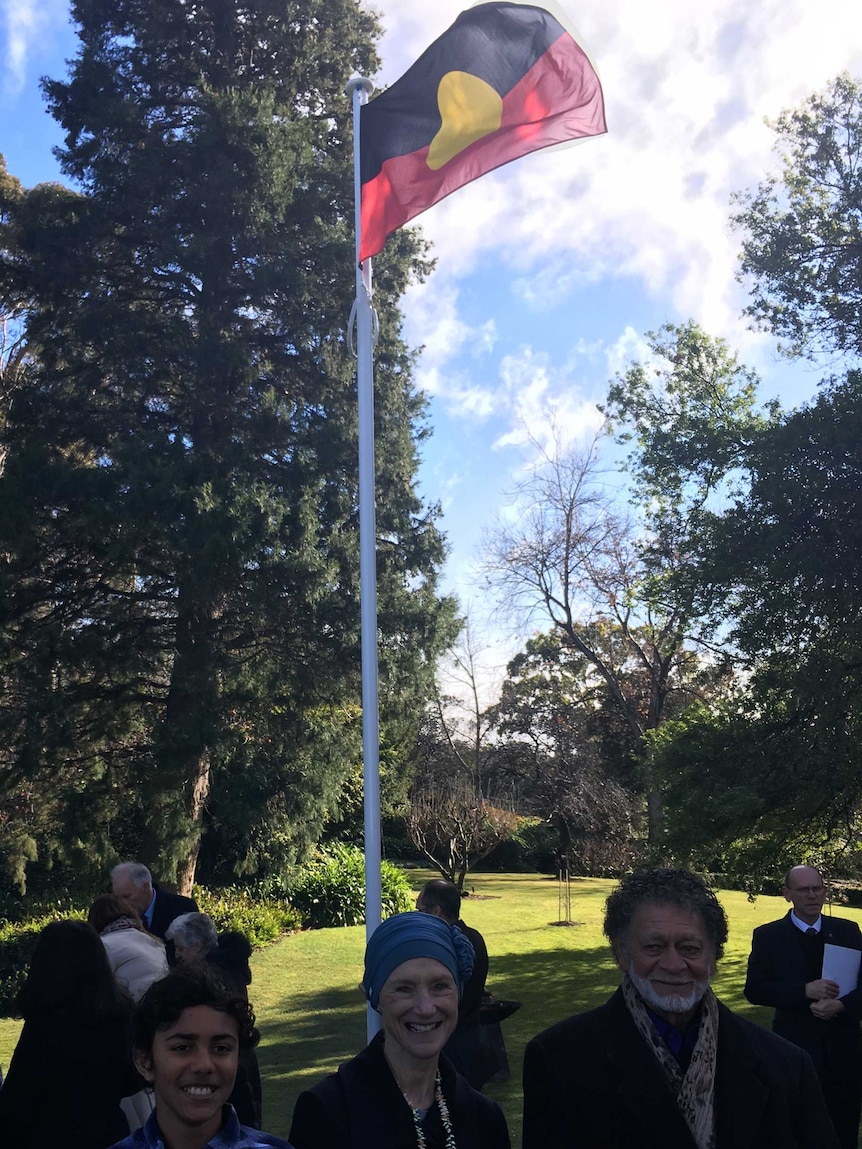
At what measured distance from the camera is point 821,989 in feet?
16.2

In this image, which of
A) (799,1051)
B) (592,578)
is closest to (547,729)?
(592,578)

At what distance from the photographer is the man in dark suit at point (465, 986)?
18.0 ft

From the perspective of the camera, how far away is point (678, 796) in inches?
472

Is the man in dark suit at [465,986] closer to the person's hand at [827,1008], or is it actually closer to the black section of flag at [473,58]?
the person's hand at [827,1008]

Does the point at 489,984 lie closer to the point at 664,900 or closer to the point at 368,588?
→ the point at 368,588

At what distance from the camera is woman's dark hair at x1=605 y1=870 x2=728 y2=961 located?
2666mm

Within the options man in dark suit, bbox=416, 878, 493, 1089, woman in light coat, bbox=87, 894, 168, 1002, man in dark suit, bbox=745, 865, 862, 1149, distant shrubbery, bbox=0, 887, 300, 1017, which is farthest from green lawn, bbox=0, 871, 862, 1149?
woman in light coat, bbox=87, 894, 168, 1002

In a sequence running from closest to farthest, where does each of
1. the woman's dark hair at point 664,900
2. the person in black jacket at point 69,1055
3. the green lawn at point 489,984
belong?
the woman's dark hair at point 664,900
the person in black jacket at point 69,1055
the green lawn at point 489,984

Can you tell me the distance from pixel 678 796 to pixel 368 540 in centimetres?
714

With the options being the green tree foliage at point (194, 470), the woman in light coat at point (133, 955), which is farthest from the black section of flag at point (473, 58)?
the green tree foliage at point (194, 470)

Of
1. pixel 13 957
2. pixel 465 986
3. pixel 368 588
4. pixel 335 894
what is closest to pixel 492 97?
pixel 368 588

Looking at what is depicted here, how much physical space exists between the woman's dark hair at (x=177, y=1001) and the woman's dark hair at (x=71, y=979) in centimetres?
79

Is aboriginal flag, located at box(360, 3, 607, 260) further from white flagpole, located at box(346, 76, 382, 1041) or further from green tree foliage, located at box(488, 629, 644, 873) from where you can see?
green tree foliage, located at box(488, 629, 644, 873)

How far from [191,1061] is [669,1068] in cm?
114
